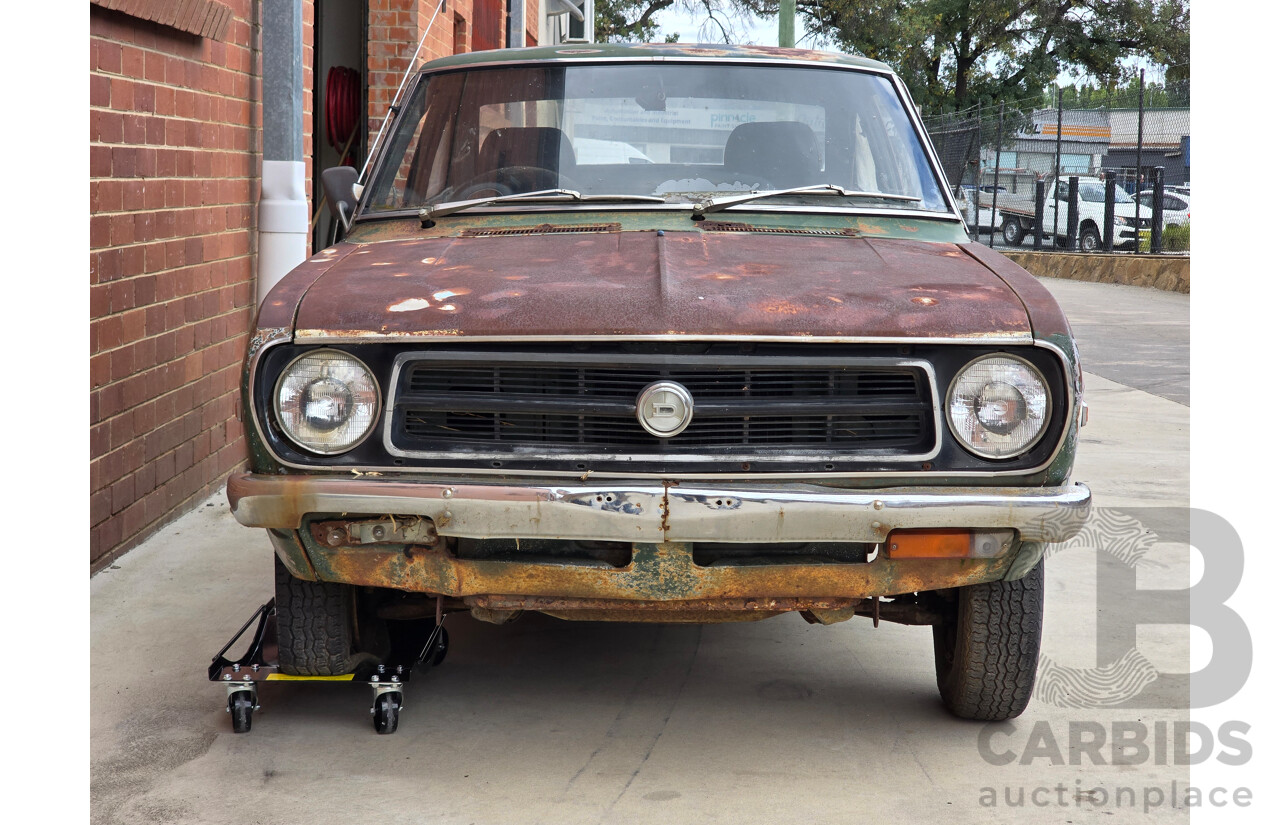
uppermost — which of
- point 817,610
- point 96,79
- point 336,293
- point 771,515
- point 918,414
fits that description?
point 96,79

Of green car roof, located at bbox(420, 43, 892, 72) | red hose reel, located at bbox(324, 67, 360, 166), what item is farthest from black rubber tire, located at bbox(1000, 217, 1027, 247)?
green car roof, located at bbox(420, 43, 892, 72)

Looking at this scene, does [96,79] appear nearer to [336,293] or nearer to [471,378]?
[336,293]

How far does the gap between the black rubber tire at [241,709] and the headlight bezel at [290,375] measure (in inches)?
34.6

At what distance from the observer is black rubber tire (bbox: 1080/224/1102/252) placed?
918 inches

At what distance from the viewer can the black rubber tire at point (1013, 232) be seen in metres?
25.6

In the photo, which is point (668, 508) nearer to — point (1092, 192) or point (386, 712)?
point (386, 712)

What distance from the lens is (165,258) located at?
18.3ft

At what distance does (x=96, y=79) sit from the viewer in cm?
483

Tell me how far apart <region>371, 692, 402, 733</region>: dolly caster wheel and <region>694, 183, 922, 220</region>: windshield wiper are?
5.51 ft

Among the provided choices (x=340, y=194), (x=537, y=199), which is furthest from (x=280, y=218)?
(x=537, y=199)

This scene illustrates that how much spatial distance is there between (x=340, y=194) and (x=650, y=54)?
119 cm
